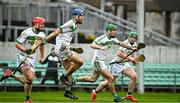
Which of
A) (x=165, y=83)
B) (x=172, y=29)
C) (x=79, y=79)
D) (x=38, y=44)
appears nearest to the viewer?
(x=38, y=44)

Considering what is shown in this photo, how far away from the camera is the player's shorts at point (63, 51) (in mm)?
23141

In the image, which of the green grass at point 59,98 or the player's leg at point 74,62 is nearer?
the player's leg at point 74,62

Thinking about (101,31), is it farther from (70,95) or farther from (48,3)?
(70,95)

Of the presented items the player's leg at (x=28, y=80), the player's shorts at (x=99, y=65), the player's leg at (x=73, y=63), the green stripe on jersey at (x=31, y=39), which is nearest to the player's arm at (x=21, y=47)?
the green stripe on jersey at (x=31, y=39)

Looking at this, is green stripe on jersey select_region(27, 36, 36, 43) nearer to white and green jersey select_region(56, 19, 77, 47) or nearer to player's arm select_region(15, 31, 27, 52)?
player's arm select_region(15, 31, 27, 52)

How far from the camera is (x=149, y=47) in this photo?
40219mm

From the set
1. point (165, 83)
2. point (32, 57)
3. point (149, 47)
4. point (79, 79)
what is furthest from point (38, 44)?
point (149, 47)

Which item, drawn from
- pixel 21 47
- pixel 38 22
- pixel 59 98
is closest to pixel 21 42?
pixel 21 47

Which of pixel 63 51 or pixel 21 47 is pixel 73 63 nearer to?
pixel 63 51

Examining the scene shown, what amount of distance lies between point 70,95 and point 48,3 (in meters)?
16.1

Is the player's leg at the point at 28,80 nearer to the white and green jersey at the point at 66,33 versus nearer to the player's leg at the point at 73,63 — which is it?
the player's leg at the point at 73,63

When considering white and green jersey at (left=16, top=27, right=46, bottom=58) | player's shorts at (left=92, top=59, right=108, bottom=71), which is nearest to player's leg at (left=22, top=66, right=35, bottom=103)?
white and green jersey at (left=16, top=27, right=46, bottom=58)

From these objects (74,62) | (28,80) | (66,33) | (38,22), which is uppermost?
(38,22)

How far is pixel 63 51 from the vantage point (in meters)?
23.2
